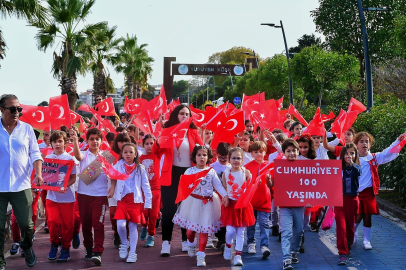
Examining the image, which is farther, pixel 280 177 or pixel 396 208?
pixel 396 208

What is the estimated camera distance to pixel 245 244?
8422 millimetres

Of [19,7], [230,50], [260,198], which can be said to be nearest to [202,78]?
[230,50]

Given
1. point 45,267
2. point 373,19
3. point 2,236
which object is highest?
point 373,19

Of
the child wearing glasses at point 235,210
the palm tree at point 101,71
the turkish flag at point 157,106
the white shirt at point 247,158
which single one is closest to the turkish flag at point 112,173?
the child wearing glasses at point 235,210

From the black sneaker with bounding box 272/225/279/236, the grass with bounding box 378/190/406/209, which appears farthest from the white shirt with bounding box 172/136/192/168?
the grass with bounding box 378/190/406/209

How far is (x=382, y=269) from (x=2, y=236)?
4122 millimetres

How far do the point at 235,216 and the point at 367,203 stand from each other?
6.42ft

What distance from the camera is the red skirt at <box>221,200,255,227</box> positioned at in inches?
283

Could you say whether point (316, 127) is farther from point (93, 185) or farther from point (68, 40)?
point (68, 40)

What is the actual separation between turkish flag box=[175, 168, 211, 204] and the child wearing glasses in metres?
0.30

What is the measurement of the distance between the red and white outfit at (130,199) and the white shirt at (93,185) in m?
0.17

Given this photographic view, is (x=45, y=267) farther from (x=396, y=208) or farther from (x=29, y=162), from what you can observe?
(x=396, y=208)

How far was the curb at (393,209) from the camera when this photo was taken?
34.3ft

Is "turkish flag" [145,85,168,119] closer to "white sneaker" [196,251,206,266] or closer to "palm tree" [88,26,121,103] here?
Result: "white sneaker" [196,251,206,266]
